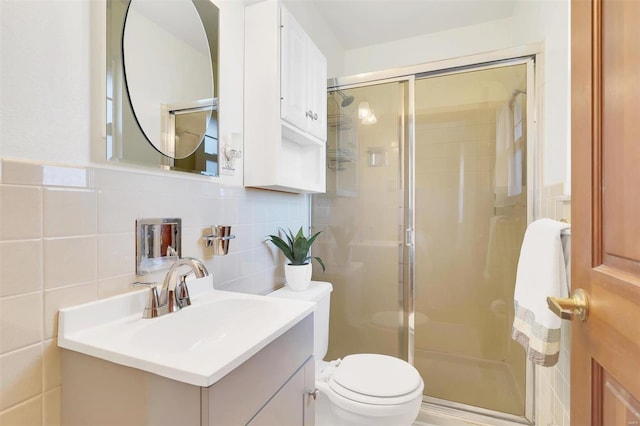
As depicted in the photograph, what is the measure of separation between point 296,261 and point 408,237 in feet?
2.51

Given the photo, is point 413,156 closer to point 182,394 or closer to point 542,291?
point 542,291

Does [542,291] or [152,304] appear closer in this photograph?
[152,304]

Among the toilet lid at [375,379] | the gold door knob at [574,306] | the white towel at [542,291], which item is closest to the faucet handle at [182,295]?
the toilet lid at [375,379]

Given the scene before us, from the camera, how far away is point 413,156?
1902 mm

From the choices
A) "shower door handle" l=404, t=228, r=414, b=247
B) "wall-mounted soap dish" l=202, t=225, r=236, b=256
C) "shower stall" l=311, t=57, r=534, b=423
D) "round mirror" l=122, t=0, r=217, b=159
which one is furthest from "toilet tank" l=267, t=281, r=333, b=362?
"round mirror" l=122, t=0, r=217, b=159

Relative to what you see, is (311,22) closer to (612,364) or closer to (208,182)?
(208,182)

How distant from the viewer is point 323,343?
61.1 inches

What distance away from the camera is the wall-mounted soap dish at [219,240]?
1145 millimetres

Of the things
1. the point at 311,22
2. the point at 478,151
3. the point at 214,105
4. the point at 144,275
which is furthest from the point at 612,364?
the point at 311,22

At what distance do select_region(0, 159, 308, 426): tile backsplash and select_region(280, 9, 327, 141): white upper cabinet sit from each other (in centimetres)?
64

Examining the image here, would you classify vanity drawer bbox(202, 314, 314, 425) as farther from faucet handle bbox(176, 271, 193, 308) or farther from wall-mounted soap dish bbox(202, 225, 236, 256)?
wall-mounted soap dish bbox(202, 225, 236, 256)

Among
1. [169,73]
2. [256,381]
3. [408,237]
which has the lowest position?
[256,381]

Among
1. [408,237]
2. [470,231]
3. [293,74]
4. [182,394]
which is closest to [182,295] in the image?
[182,394]

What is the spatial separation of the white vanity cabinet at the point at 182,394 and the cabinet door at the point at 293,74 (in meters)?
0.97
